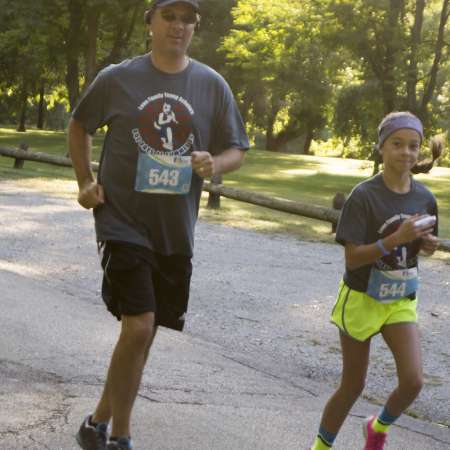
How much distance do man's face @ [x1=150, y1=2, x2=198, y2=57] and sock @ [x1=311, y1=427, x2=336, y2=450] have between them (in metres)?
1.62

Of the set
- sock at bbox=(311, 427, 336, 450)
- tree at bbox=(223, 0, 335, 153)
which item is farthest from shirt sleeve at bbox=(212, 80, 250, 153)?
tree at bbox=(223, 0, 335, 153)

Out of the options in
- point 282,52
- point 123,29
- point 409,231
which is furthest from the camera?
point 123,29

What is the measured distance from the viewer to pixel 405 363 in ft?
14.1

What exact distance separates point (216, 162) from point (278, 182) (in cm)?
2911

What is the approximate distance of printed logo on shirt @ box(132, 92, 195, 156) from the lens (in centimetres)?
430

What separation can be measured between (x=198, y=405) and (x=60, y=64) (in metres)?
44.2

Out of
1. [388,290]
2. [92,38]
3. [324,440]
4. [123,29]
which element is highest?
[123,29]

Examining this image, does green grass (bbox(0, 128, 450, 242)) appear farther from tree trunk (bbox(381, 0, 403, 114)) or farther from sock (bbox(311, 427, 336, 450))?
sock (bbox(311, 427, 336, 450))

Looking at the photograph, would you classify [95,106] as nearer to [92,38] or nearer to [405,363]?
[405,363]

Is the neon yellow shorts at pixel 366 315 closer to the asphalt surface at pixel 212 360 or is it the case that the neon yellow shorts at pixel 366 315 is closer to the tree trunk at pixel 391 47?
the asphalt surface at pixel 212 360

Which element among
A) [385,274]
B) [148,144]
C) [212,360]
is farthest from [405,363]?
[212,360]

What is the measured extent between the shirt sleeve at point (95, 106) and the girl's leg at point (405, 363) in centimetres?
140

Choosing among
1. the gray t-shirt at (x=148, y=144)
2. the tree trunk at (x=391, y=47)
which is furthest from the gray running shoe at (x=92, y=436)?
the tree trunk at (x=391, y=47)

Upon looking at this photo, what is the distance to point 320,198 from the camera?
27719 millimetres
